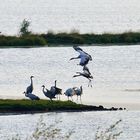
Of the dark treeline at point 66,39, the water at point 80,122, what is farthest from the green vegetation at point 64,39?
the water at point 80,122

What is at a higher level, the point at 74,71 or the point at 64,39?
the point at 64,39

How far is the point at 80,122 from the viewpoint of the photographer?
36469 millimetres

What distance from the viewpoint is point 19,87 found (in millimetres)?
47094

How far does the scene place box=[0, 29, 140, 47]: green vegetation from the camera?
6550cm

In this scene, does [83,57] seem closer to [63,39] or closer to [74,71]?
[74,71]

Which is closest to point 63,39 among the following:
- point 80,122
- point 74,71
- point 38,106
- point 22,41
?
point 22,41

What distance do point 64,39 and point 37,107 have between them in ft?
96.4

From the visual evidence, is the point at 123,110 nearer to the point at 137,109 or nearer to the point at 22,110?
the point at 137,109

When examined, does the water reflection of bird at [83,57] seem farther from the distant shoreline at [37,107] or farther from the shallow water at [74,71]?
the shallow water at [74,71]

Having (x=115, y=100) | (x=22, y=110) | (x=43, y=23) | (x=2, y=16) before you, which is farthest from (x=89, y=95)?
(x=2, y=16)

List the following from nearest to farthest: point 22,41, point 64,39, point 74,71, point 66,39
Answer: point 74,71
point 22,41
point 66,39
point 64,39

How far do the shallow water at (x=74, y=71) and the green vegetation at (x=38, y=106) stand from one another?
9.15 feet

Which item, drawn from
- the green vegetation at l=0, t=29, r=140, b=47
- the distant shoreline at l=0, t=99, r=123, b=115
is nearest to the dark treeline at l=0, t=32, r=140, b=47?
the green vegetation at l=0, t=29, r=140, b=47

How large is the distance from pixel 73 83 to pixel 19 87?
10.1 feet
